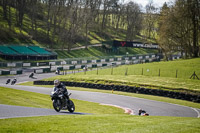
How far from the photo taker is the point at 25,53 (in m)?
64.2

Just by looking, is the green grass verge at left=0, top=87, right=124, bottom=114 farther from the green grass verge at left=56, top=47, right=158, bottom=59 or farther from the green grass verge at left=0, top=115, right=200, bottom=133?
the green grass verge at left=56, top=47, right=158, bottom=59

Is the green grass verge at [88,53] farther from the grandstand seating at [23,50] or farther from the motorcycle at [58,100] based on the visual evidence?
the motorcycle at [58,100]

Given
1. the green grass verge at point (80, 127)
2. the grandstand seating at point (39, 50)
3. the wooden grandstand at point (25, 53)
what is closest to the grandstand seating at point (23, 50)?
the wooden grandstand at point (25, 53)

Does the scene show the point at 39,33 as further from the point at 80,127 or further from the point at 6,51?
the point at 80,127

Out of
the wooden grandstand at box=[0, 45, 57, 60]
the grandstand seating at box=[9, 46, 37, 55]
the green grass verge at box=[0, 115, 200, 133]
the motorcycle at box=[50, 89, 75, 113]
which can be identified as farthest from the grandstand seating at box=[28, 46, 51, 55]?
the green grass verge at box=[0, 115, 200, 133]

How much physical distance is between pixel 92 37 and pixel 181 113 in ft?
Result: 278

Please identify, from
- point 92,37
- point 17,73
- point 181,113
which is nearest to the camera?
point 181,113

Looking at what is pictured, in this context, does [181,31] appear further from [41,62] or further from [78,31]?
[78,31]

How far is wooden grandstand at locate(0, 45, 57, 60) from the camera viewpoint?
201ft

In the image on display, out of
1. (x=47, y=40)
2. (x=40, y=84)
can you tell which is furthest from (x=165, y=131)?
(x=47, y=40)

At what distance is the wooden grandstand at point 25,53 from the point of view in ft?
201

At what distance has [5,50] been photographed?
6241cm

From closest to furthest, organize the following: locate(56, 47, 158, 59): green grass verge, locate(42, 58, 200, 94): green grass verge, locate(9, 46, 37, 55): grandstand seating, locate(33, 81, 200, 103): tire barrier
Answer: locate(33, 81, 200, 103): tire barrier → locate(42, 58, 200, 94): green grass verge → locate(9, 46, 37, 55): grandstand seating → locate(56, 47, 158, 59): green grass verge

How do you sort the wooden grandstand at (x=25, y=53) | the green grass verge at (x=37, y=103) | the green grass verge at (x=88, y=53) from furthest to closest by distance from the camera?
1. the green grass verge at (x=88, y=53)
2. the wooden grandstand at (x=25, y=53)
3. the green grass verge at (x=37, y=103)
